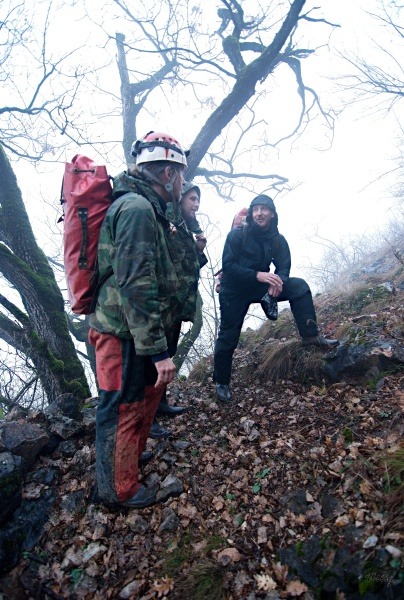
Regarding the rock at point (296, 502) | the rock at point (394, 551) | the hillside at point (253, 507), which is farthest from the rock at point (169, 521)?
the rock at point (394, 551)

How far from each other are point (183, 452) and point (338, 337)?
2.88 metres

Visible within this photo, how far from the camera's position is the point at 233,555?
253 centimetres

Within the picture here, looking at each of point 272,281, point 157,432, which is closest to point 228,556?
point 157,432

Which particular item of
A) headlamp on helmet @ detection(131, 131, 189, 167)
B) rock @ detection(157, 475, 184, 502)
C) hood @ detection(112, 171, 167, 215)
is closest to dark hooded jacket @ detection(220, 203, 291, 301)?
headlamp on helmet @ detection(131, 131, 189, 167)

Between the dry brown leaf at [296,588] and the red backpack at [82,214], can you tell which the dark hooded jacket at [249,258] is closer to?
the red backpack at [82,214]

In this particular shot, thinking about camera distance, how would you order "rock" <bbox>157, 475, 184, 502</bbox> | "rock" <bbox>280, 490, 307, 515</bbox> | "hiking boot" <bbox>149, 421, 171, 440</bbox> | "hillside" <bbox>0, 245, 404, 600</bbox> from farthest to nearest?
"hiking boot" <bbox>149, 421, 171, 440</bbox>, "rock" <bbox>157, 475, 184, 502</bbox>, "rock" <bbox>280, 490, 307, 515</bbox>, "hillside" <bbox>0, 245, 404, 600</bbox>

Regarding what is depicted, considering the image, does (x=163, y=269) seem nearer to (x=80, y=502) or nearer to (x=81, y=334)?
(x=80, y=502)

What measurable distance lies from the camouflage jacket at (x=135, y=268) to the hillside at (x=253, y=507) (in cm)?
169

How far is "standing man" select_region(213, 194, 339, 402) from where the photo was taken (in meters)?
4.43

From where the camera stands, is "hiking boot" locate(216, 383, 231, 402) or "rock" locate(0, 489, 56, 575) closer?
"rock" locate(0, 489, 56, 575)

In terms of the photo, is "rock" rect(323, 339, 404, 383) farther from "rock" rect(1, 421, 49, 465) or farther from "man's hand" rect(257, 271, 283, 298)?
"rock" rect(1, 421, 49, 465)

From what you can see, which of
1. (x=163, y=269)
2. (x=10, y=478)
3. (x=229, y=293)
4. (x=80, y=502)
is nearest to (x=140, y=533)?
(x=80, y=502)

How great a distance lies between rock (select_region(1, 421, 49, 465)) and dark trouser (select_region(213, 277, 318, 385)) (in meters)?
2.29

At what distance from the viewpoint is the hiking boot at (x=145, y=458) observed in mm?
3484
